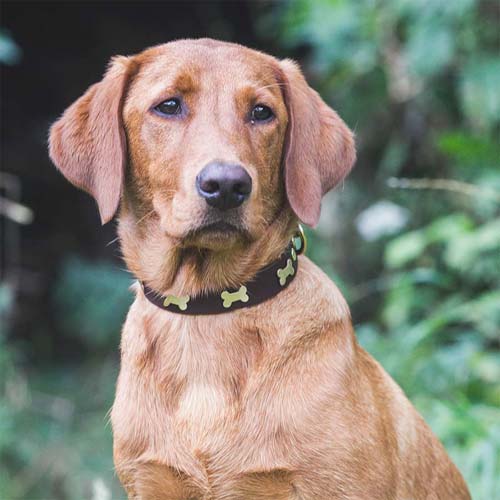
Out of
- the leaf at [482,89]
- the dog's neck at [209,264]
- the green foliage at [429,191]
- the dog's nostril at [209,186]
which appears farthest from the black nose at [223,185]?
the leaf at [482,89]

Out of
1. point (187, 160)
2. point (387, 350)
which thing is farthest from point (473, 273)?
point (187, 160)

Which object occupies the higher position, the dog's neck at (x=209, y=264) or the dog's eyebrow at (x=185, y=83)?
the dog's eyebrow at (x=185, y=83)

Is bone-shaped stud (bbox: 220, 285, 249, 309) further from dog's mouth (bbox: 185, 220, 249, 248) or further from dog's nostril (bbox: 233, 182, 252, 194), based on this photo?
dog's nostril (bbox: 233, 182, 252, 194)

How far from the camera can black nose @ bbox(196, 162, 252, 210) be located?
290cm

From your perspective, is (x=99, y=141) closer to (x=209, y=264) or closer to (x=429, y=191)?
(x=209, y=264)

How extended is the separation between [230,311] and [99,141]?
0.77 m

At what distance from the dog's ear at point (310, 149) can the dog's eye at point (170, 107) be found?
1.40 feet

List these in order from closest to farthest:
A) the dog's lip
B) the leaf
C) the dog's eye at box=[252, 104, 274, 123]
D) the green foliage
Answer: the dog's lip < the dog's eye at box=[252, 104, 274, 123] < the green foliage < the leaf

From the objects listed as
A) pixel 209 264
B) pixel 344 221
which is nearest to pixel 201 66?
pixel 209 264

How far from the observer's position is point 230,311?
3.18 meters

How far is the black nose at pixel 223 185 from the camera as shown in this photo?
290 centimetres

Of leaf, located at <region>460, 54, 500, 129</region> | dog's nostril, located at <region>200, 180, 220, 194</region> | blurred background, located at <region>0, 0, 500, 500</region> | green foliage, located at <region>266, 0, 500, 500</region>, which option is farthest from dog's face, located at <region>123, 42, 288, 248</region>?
leaf, located at <region>460, 54, 500, 129</region>

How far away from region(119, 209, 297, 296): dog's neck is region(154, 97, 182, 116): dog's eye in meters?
0.45

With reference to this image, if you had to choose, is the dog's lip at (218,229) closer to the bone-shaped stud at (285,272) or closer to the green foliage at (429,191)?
the bone-shaped stud at (285,272)
